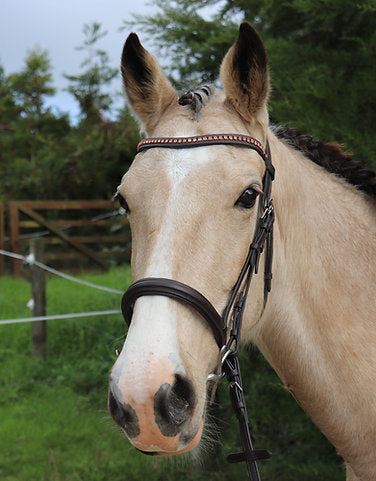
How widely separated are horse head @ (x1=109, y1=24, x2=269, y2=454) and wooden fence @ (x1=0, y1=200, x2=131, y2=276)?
315 inches

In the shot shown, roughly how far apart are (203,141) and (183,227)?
370 mm

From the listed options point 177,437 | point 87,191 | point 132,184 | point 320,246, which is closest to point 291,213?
point 320,246

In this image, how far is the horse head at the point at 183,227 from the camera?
1.45 metres

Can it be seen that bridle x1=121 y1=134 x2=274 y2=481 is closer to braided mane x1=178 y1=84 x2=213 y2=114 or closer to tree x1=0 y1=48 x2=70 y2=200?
braided mane x1=178 y1=84 x2=213 y2=114

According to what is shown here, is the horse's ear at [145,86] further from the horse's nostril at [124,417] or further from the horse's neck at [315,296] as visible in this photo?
the horse's nostril at [124,417]

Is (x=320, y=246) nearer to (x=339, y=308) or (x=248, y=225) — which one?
(x=339, y=308)

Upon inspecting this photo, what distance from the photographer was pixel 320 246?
214cm

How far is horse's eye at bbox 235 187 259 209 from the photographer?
1777mm

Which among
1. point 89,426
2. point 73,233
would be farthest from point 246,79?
point 73,233

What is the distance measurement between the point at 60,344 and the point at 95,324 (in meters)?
0.49

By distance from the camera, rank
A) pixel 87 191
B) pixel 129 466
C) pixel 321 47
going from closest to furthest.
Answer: pixel 321 47 → pixel 129 466 → pixel 87 191

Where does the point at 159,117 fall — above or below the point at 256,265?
above

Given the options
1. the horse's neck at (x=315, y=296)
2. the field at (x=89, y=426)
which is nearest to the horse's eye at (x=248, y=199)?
the horse's neck at (x=315, y=296)

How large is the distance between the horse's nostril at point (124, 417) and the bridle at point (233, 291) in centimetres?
31
